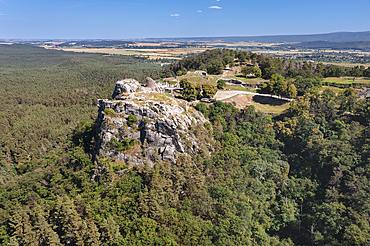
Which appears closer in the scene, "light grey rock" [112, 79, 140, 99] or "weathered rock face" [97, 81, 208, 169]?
"weathered rock face" [97, 81, 208, 169]

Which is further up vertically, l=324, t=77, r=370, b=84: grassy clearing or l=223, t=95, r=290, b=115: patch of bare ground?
l=324, t=77, r=370, b=84: grassy clearing

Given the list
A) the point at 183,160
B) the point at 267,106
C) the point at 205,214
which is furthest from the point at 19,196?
the point at 267,106

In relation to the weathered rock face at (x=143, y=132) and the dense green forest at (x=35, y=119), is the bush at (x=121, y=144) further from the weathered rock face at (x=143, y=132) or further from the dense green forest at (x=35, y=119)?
the dense green forest at (x=35, y=119)

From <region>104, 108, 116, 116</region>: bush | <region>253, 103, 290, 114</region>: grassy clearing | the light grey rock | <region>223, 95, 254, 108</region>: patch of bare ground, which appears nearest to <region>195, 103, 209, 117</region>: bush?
<region>223, 95, 254, 108</region>: patch of bare ground

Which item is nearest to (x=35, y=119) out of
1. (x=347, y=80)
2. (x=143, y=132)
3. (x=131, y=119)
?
(x=131, y=119)

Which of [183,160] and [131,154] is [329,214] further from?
[131,154]

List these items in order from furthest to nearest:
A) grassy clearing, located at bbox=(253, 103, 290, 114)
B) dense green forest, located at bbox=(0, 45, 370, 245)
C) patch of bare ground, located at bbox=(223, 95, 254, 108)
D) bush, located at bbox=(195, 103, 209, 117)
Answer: patch of bare ground, located at bbox=(223, 95, 254, 108) < grassy clearing, located at bbox=(253, 103, 290, 114) < bush, located at bbox=(195, 103, 209, 117) < dense green forest, located at bbox=(0, 45, 370, 245)

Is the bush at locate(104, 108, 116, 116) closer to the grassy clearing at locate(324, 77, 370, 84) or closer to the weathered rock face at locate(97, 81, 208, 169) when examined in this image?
the weathered rock face at locate(97, 81, 208, 169)
